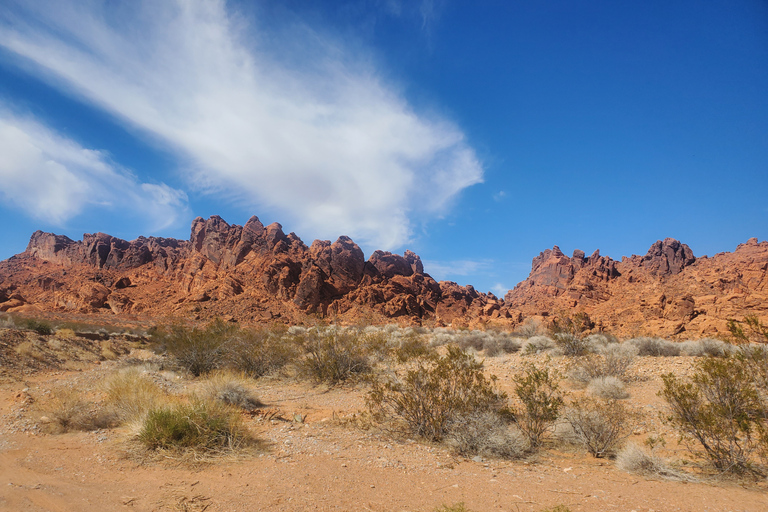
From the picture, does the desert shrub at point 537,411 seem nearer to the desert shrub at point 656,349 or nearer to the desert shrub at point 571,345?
the desert shrub at point 571,345

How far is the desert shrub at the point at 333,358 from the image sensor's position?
14.1 meters

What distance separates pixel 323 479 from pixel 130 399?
4801mm

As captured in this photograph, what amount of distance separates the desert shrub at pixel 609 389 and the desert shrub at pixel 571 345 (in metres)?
5.67

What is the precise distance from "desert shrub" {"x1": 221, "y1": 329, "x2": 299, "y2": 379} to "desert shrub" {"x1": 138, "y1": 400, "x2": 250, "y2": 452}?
9.07m

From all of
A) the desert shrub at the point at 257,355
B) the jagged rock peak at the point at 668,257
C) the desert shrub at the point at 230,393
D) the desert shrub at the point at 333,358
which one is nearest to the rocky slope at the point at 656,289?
the jagged rock peak at the point at 668,257

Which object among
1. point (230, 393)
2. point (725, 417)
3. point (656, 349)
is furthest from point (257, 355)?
point (656, 349)

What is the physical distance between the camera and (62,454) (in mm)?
5922

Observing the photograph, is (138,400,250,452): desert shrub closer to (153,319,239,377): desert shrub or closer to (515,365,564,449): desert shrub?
(515,365,564,449): desert shrub

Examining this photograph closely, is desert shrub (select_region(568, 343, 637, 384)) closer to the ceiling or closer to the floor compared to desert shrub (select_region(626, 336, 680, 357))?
closer to the floor

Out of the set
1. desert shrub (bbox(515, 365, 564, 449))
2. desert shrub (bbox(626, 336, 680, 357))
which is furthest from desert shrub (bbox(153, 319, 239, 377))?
desert shrub (bbox(626, 336, 680, 357))

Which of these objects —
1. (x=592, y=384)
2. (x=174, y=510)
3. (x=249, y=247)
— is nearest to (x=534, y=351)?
(x=592, y=384)

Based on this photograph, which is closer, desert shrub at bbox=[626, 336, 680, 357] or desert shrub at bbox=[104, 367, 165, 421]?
desert shrub at bbox=[104, 367, 165, 421]

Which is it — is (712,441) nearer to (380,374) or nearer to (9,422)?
(380,374)

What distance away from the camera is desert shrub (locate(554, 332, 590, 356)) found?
1665cm
